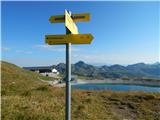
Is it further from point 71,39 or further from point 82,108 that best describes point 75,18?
point 82,108

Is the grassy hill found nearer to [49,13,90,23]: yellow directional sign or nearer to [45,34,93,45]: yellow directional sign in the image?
[45,34,93,45]: yellow directional sign

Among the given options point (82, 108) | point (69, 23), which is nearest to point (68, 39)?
point (69, 23)

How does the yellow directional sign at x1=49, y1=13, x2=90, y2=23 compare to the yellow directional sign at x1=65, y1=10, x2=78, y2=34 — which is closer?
the yellow directional sign at x1=65, y1=10, x2=78, y2=34

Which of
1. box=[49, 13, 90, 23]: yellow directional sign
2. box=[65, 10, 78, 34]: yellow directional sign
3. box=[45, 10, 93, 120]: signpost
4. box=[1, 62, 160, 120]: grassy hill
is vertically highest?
box=[49, 13, 90, 23]: yellow directional sign

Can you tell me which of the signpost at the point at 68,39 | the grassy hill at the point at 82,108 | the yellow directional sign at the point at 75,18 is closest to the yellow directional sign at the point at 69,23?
the signpost at the point at 68,39

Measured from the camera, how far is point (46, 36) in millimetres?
4273

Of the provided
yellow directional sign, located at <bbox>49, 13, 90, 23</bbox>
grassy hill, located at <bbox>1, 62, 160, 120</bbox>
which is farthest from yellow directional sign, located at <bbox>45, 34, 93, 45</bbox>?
grassy hill, located at <bbox>1, 62, 160, 120</bbox>

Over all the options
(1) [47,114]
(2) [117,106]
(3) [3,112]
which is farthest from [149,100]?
(3) [3,112]

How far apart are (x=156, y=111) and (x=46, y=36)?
29.4 ft

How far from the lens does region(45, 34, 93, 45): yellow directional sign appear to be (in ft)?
13.6

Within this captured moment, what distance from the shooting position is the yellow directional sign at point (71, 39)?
163 inches

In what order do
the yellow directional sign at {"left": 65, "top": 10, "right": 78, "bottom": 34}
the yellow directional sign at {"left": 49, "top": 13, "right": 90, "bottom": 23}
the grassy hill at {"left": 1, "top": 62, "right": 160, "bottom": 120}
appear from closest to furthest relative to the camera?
the yellow directional sign at {"left": 65, "top": 10, "right": 78, "bottom": 34}, the yellow directional sign at {"left": 49, "top": 13, "right": 90, "bottom": 23}, the grassy hill at {"left": 1, "top": 62, "right": 160, "bottom": 120}

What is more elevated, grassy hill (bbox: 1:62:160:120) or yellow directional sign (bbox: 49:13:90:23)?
yellow directional sign (bbox: 49:13:90:23)

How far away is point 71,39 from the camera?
4.15 m
